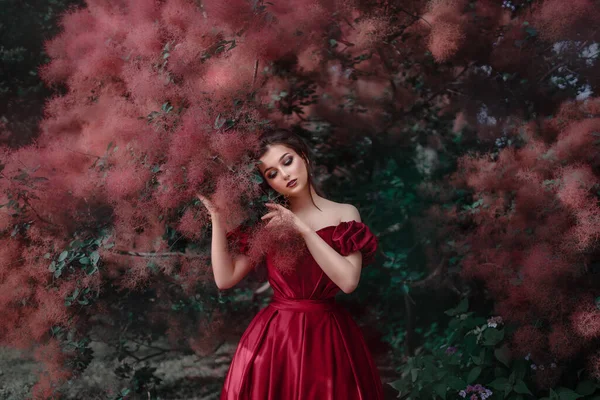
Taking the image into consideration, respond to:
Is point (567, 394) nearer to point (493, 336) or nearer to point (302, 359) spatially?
point (493, 336)

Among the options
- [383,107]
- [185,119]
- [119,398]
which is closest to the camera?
[185,119]

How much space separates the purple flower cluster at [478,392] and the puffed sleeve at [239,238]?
2.86 feet

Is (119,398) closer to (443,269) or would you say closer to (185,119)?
(185,119)

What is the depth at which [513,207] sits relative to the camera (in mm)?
1796

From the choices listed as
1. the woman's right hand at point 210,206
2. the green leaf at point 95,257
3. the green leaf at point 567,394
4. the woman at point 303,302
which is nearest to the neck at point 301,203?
the woman at point 303,302

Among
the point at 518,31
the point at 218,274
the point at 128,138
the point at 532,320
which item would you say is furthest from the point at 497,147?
the point at 128,138

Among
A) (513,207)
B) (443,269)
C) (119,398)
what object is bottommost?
(119,398)

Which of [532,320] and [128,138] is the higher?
[128,138]

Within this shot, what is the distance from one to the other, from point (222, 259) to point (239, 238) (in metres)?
0.07

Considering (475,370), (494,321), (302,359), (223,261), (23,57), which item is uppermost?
(23,57)

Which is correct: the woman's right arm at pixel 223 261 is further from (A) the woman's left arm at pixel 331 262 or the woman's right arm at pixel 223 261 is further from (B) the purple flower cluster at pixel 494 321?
(B) the purple flower cluster at pixel 494 321

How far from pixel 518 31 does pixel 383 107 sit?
0.51m

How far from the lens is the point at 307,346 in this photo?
4.41ft

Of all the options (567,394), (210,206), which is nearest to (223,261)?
(210,206)
